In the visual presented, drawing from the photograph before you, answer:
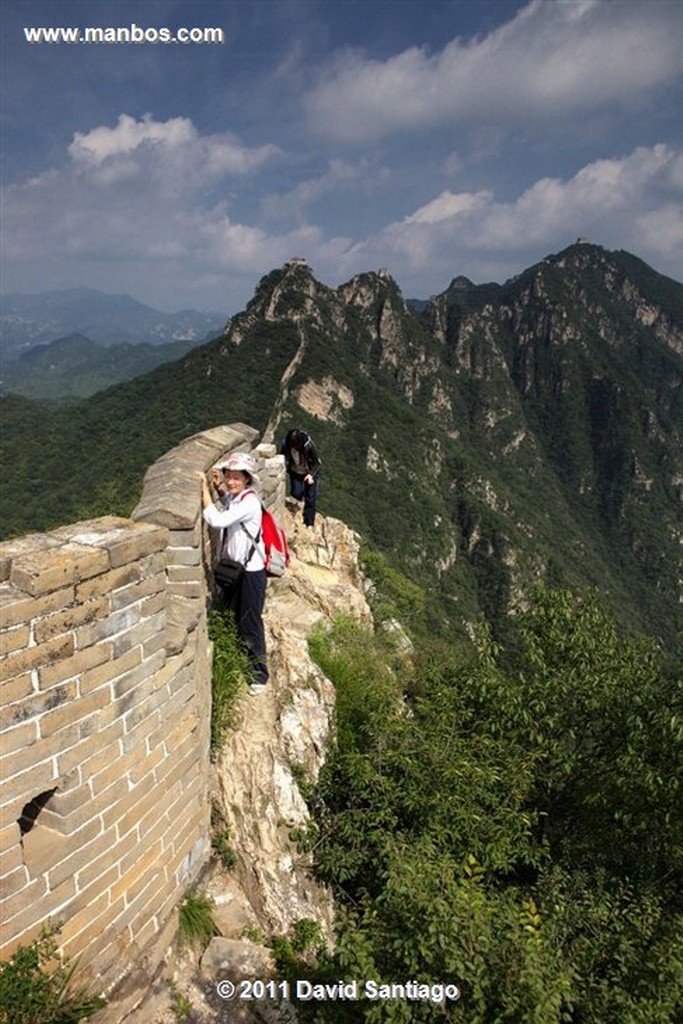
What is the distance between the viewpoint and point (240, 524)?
18.0 ft

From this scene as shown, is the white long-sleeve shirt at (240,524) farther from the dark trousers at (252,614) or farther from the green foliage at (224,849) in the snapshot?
the green foliage at (224,849)

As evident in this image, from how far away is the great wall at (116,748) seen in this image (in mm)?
3365

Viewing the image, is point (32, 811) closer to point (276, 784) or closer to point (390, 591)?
point (276, 784)

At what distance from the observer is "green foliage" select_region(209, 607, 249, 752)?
583 centimetres

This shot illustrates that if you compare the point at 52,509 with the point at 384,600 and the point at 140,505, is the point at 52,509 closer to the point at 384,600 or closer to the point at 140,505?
the point at 384,600

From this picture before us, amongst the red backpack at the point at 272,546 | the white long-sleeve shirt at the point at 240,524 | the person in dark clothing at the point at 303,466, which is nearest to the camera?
the white long-sleeve shirt at the point at 240,524

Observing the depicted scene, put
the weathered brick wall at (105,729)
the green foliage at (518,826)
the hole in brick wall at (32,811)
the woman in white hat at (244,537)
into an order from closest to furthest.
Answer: the weathered brick wall at (105,729) → the hole in brick wall at (32,811) → the green foliage at (518,826) → the woman in white hat at (244,537)

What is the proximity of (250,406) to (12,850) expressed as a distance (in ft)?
261

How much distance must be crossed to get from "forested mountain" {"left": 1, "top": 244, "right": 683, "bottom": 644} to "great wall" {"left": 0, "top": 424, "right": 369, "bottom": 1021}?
3638cm

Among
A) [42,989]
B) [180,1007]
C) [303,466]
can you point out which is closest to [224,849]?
[180,1007]

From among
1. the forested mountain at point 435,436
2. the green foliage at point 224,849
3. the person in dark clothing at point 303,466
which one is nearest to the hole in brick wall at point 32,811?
the green foliage at point 224,849

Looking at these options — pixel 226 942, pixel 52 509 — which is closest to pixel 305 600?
pixel 226 942

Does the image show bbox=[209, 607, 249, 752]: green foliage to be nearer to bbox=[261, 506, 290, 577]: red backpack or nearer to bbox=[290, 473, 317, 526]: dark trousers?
bbox=[261, 506, 290, 577]: red backpack

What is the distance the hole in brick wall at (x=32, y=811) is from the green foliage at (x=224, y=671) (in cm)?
220
